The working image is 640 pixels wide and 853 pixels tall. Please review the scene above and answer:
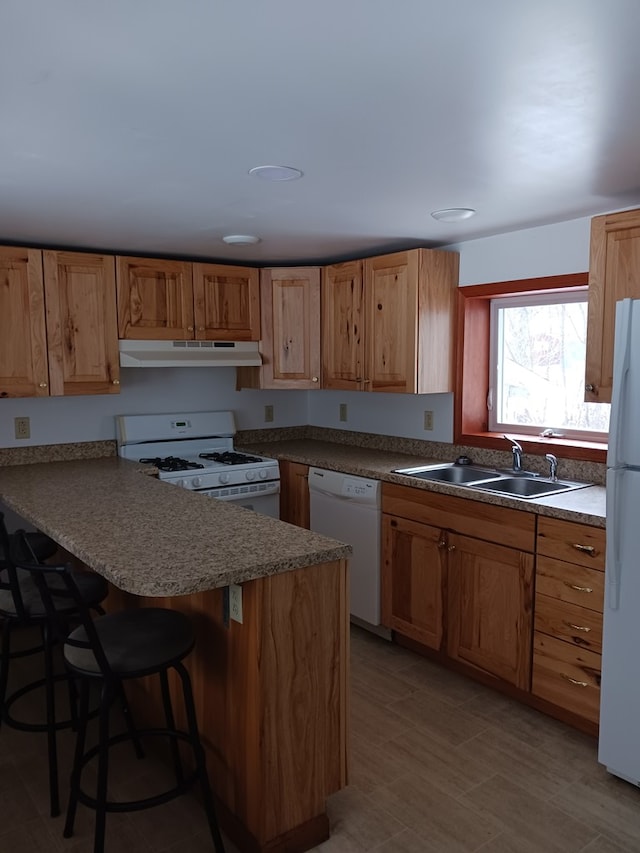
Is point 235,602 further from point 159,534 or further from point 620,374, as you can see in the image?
point 620,374

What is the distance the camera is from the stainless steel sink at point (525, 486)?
303 centimetres

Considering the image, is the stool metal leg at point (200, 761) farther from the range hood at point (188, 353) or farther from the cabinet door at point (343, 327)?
the cabinet door at point (343, 327)

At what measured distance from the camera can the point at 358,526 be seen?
349 centimetres

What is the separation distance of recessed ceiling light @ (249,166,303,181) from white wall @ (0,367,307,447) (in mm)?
2048

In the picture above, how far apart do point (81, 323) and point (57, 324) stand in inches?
4.9

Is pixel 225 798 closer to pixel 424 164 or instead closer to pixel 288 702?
pixel 288 702

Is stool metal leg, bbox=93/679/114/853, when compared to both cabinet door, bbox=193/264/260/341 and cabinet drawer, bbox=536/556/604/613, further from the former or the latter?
cabinet door, bbox=193/264/260/341

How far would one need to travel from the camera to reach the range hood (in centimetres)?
361

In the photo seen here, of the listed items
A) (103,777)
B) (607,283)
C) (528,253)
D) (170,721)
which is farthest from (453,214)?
(103,777)

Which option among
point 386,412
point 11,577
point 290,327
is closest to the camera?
point 11,577

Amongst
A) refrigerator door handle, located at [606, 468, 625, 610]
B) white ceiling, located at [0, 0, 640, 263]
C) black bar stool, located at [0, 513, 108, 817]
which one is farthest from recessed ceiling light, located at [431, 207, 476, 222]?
black bar stool, located at [0, 513, 108, 817]

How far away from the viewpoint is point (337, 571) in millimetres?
1996

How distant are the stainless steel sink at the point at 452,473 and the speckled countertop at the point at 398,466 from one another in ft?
0.29

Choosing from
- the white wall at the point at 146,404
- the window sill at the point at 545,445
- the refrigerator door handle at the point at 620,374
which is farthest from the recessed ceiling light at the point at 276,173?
the white wall at the point at 146,404
